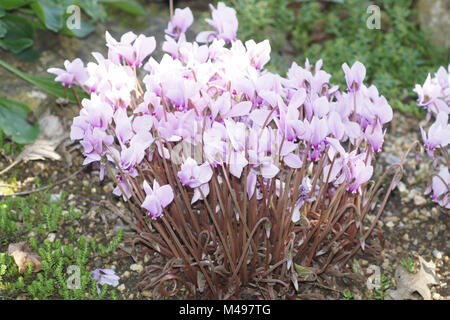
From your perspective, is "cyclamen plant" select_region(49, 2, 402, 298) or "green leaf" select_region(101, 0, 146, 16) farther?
"green leaf" select_region(101, 0, 146, 16)

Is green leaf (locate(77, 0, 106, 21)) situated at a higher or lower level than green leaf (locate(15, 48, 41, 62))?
higher

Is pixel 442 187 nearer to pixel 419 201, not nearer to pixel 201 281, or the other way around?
pixel 419 201

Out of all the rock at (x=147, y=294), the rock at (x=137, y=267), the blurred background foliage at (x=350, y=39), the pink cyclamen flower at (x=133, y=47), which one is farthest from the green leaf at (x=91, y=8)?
the rock at (x=147, y=294)

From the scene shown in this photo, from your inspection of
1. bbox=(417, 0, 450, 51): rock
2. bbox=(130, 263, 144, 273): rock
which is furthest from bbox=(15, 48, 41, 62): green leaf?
bbox=(417, 0, 450, 51): rock

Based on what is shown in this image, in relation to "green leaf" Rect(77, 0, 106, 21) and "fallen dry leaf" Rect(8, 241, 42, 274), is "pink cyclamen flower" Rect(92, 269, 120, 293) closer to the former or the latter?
"fallen dry leaf" Rect(8, 241, 42, 274)

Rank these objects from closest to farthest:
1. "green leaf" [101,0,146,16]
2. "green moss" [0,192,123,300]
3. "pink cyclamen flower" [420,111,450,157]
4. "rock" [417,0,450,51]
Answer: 1. "pink cyclamen flower" [420,111,450,157]
2. "green moss" [0,192,123,300]
3. "green leaf" [101,0,146,16]
4. "rock" [417,0,450,51]

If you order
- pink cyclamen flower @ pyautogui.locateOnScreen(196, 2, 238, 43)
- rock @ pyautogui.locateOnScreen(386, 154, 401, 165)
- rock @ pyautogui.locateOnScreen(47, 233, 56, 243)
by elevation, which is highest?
pink cyclamen flower @ pyautogui.locateOnScreen(196, 2, 238, 43)

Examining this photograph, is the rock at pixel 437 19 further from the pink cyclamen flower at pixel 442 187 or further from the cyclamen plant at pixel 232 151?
the cyclamen plant at pixel 232 151
